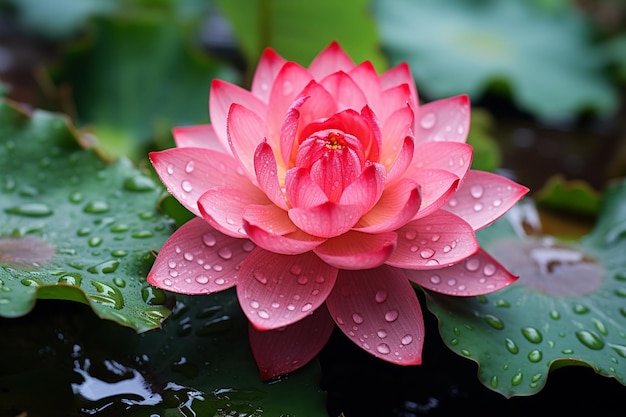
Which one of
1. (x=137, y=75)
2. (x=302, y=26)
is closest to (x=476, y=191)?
(x=302, y=26)

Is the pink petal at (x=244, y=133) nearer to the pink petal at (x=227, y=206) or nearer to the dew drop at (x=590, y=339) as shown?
the pink petal at (x=227, y=206)

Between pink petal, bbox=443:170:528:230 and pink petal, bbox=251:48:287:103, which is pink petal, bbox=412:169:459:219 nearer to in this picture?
pink petal, bbox=443:170:528:230

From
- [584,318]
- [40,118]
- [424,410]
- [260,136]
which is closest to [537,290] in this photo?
[584,318]

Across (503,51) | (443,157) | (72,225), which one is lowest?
(503,51)

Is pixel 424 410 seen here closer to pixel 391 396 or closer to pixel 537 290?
pixel 391 396

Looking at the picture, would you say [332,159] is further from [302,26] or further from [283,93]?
[302,26]

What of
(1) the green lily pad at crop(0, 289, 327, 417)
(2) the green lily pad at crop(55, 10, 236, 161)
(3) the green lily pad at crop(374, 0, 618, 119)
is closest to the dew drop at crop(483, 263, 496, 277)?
(1) the green lily pad at crop(0, 289, 327, 417)
